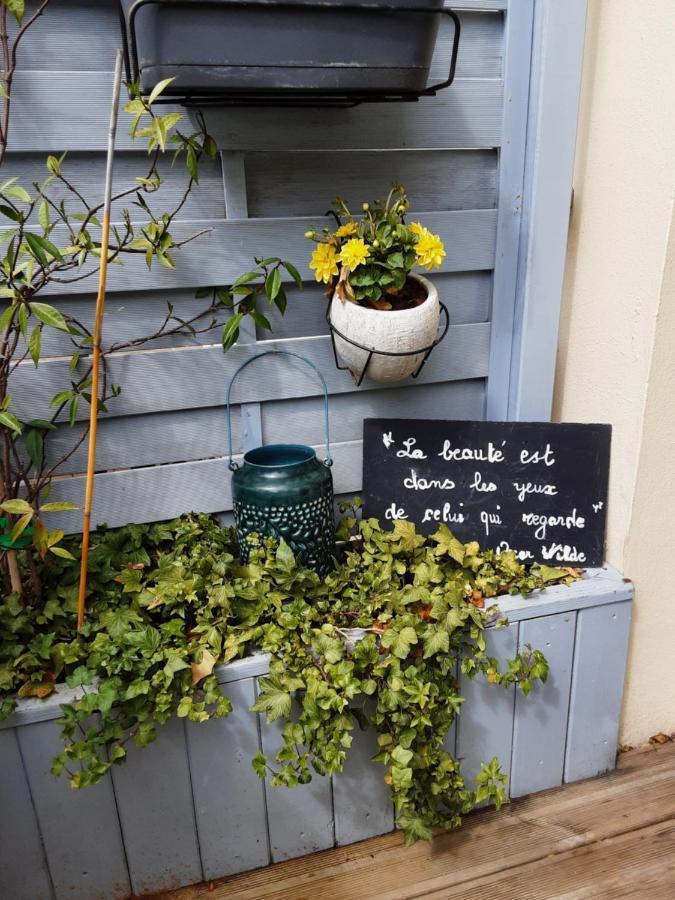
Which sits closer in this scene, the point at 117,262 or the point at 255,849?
the point at 117,262

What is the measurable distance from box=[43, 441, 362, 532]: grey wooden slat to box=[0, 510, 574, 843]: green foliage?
0.04 meters

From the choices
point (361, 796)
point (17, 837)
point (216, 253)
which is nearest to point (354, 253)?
point (216, 253)

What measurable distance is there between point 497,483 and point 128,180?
994 mm

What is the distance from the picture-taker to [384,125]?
141 centimetres

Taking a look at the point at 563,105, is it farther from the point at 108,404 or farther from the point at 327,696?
the point at 327,696

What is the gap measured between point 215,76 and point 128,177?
13.2 inches

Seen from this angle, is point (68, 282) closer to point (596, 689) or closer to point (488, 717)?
point (488, 717)

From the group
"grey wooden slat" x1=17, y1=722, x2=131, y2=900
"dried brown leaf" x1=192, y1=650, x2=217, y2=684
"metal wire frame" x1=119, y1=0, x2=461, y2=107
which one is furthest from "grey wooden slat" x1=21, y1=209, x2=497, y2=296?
"grey wooden slat" x1=17, y1=722, x2=131, y2=900

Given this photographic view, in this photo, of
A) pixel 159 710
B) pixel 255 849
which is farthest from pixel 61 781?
pixel 255 849

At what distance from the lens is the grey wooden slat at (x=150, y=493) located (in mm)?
1484

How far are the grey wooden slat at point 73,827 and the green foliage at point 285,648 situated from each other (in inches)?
1.8

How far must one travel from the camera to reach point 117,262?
52.0 inches

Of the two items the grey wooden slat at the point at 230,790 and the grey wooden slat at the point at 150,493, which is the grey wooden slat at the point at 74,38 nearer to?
the grey wooden slat at the point at 150,493

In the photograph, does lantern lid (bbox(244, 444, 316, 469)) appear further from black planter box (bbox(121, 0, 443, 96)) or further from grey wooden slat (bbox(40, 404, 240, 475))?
black planter box (bbox(121, 0, 443, 96))
